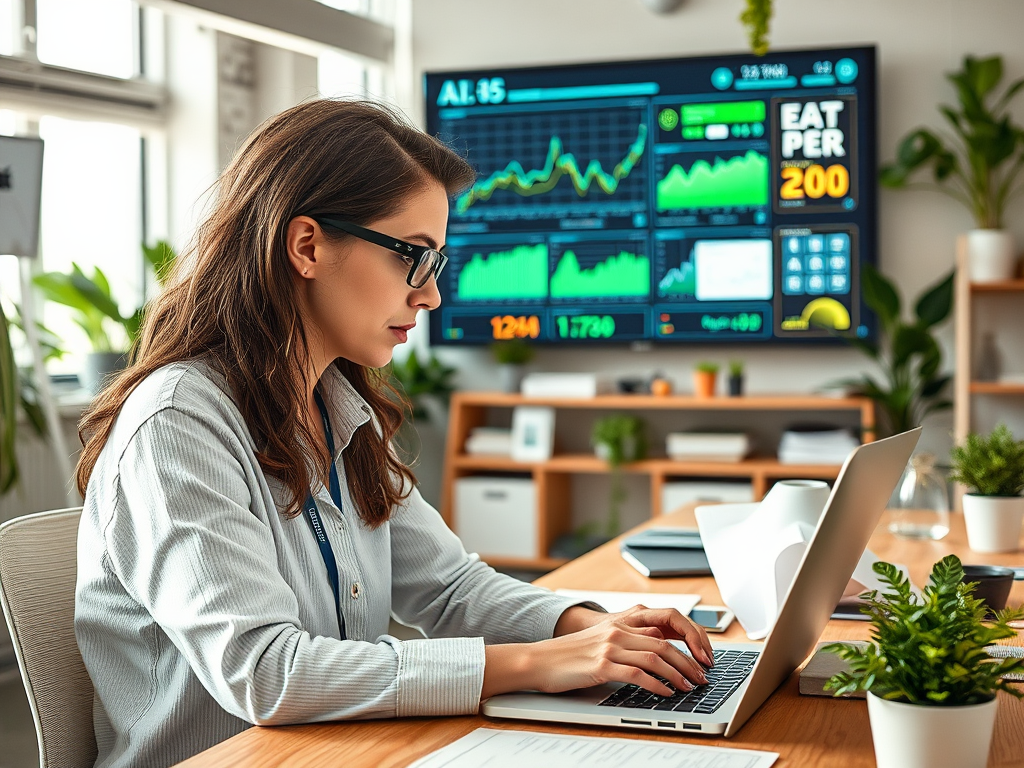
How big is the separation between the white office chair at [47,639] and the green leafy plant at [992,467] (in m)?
1.37

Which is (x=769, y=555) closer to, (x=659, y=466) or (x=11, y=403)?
(x=11, y=403)

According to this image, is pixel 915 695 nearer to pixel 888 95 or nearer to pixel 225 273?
pixel 225 273

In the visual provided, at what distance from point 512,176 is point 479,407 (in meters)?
1.01

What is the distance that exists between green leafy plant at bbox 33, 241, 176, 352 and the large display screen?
4.29 feet

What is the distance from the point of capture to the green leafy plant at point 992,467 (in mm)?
1825

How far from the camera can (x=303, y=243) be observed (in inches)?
51.8

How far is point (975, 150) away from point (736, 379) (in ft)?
3.88

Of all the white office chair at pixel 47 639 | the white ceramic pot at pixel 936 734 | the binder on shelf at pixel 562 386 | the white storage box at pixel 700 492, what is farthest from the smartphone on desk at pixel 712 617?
the binder on shelf at pixel 562 386

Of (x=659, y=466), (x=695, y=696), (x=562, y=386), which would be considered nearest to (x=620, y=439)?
(x=659, y=466)

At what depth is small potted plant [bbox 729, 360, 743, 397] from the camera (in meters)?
4.29

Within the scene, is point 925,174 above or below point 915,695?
above

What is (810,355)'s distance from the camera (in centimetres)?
443

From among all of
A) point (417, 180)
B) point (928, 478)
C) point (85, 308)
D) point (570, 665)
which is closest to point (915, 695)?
point (570, 665)

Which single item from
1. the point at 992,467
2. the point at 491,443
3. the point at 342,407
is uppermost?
the point at 342,407
